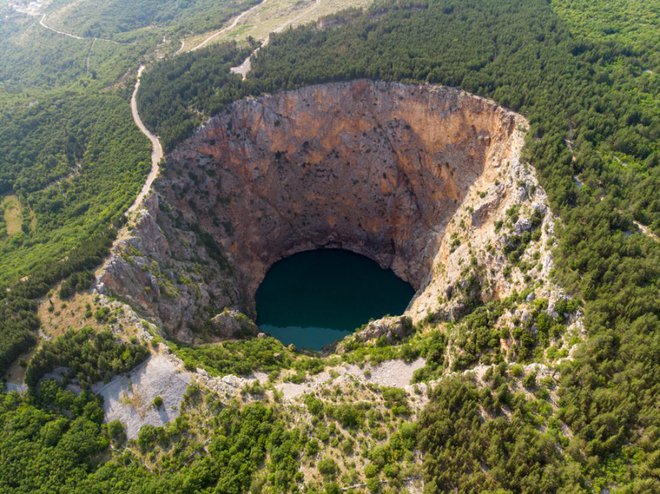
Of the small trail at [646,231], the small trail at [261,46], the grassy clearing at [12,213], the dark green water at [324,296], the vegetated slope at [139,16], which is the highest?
the vegetated slope at [139,16]

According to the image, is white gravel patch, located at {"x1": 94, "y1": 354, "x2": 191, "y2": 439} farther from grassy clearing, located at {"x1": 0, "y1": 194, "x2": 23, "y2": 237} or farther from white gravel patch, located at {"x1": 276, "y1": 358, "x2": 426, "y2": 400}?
grassy clearing, located at {"x1": 0, "y1": 194, "x2": 23, "y2": 237}

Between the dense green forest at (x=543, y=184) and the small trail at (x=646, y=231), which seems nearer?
the dense green forest at (x=543, y=184)

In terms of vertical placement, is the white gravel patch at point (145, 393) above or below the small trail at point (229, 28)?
below

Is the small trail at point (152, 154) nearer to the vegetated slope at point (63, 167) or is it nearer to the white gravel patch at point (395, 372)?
the vegetated slope at point (63, 167)

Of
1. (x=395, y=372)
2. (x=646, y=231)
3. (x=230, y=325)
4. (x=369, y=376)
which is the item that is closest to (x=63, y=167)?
(x=230, y=325)

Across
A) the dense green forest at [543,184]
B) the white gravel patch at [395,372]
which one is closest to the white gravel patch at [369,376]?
the white gravel patch at [395,372]

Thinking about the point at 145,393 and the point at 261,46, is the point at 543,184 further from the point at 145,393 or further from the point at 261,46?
the point at 261,46

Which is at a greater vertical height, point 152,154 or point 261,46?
point 261,46
